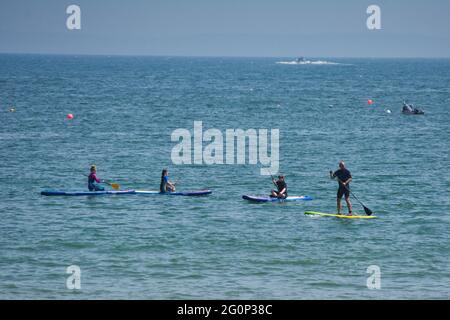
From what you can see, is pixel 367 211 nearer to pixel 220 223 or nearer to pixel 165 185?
pixel 220 223

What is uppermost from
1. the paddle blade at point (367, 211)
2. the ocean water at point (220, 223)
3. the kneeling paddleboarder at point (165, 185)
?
the kneeling paddleboarder at point (165, 185)

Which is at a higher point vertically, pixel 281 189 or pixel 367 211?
pixel 281 189

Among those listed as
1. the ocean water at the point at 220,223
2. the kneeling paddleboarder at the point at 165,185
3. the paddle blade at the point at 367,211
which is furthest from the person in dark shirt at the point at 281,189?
the kneeling paddleboarder at the point at 165,185

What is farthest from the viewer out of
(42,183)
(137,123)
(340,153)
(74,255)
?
(137,123)

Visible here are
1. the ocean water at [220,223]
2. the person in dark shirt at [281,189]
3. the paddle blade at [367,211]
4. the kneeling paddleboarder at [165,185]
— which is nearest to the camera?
the ocean water at [220,223]

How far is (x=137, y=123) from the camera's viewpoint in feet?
233

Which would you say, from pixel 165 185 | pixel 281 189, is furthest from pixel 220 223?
pixel 165 185

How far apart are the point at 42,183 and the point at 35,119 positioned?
111 ft

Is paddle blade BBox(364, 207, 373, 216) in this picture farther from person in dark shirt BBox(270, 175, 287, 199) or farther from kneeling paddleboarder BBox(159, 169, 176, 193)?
kneeling paddleboarder BBox(159, 169, 176, 193)

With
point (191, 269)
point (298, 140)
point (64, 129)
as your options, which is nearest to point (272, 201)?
point (191, 269)

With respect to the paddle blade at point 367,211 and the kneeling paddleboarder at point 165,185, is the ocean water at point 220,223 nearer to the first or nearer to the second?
the kneeling paddleboarder at point 165,185
